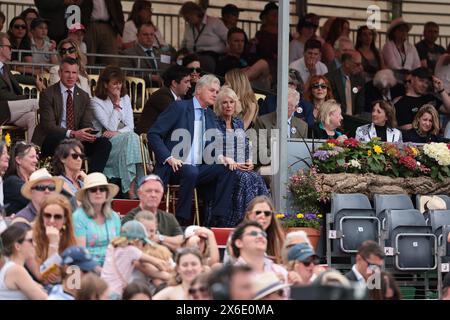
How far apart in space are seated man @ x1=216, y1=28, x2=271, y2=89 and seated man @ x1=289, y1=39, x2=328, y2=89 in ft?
1.29

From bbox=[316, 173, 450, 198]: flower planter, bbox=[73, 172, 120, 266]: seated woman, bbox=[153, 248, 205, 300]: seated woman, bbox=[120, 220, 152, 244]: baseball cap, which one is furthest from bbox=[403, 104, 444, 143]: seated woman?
bbox=[153, 248, 205, 300]: seated woman

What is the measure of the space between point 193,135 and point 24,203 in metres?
2.54

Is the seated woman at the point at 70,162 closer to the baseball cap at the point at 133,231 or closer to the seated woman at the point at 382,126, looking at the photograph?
the baseball cap at the point at 133,231

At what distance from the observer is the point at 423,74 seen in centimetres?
2231

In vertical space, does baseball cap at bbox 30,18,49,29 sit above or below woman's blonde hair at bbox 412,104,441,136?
above

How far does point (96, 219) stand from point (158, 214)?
3.10 feet

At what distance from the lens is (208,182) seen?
57.1 feet

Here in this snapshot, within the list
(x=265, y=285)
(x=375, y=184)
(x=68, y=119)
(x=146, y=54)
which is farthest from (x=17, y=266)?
(x=146, y=54)

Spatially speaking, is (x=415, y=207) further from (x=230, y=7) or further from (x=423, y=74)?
(x=230, y=7)

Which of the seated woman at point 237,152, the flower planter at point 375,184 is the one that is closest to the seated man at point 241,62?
the flower planter at point 375,184

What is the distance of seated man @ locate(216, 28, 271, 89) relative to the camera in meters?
21.8

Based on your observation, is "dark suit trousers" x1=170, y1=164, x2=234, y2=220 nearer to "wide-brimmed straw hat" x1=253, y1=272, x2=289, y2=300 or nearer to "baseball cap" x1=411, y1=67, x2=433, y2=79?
"wide-brimmed straw hat" x1=253, y1=272, x2=289, y2=300
